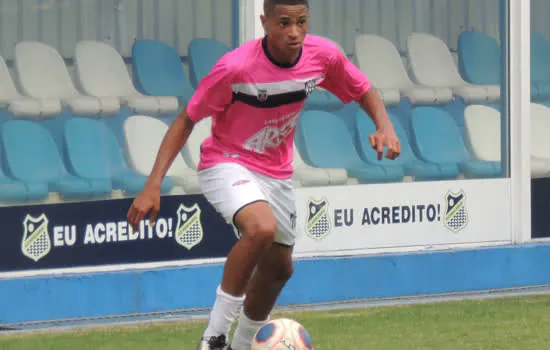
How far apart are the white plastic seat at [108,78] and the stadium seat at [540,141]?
3.01 m

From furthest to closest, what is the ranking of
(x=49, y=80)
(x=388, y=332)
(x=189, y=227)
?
(x=189, y=227) → (x=49, y=80) → (x=388, y=332)

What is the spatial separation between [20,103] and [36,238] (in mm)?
839

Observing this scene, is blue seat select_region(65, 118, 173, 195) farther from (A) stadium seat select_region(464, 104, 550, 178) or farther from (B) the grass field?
(A) stadium seat select_region(464, 104, 550, 178)

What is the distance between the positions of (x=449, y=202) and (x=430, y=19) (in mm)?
1317

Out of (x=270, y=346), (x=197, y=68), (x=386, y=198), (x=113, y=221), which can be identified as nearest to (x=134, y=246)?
(x=113, y=221)

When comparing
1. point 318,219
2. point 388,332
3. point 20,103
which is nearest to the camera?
point 388,332

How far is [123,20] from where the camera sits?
9.00 metres

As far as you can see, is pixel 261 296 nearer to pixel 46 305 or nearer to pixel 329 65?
pixel 329 65

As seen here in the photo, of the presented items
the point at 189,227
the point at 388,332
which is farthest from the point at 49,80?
the point at 388,332

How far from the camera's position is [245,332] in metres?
7.05

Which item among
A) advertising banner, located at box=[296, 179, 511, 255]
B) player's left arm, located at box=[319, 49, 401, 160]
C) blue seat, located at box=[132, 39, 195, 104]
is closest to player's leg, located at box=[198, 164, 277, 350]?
player's left arm, located at box=[319, 49, 401, 160]

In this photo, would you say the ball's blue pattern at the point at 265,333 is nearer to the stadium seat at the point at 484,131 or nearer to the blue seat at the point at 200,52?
the blue seat at the point at 200,52

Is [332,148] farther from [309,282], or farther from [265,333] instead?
[265,333]

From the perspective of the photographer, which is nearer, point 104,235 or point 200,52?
point 104,235
